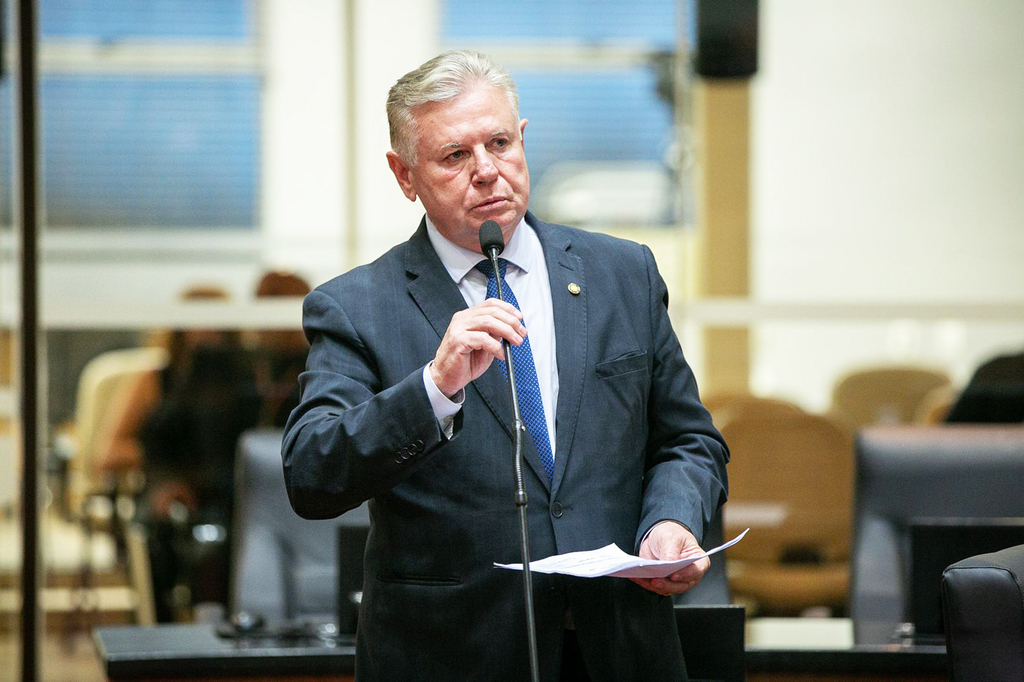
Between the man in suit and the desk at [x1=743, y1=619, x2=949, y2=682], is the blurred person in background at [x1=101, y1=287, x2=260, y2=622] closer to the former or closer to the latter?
the desk at [x1=743, y1=619, x2=949, y2=682]

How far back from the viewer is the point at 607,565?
144 cm

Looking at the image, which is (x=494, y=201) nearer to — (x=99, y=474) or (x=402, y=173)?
(x=402, y=173)

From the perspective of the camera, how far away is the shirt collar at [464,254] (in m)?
1.71

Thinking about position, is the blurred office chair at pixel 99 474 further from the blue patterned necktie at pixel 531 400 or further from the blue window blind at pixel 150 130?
the blue patterned necktie at pixel 531 400

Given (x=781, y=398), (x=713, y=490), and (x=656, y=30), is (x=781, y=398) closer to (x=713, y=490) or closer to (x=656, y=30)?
(x=656, y=30)

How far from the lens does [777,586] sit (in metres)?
4.22

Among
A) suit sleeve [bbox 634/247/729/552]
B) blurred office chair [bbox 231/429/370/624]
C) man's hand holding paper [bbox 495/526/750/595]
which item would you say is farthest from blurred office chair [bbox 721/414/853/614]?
man's hand holding paper [bbox 495/526/750/595]

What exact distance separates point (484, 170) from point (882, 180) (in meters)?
3.07

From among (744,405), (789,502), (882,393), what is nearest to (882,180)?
(882,393)

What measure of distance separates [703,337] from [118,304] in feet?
6.72

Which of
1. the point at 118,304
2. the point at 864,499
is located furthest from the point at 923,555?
the point at 118,304

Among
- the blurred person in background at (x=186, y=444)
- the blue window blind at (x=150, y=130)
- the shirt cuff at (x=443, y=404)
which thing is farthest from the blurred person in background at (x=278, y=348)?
the shirt cuff at (x=443, y=404)

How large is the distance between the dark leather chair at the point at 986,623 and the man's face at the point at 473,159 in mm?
738

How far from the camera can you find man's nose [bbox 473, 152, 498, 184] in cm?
161
